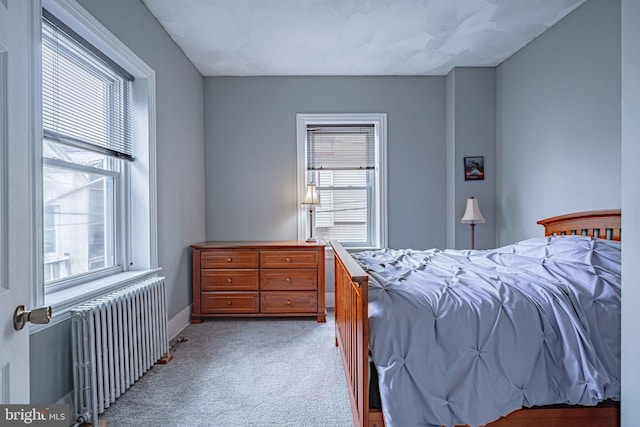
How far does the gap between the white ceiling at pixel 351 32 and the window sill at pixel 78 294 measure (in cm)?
197

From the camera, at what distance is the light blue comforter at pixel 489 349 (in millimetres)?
1352

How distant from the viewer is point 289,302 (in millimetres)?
3363

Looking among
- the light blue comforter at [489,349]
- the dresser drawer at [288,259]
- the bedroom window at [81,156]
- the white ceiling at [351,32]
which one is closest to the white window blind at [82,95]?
the bedroom window at [81,156]

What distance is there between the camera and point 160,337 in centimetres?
245

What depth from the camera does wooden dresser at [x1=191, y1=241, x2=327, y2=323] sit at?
3.35 metres

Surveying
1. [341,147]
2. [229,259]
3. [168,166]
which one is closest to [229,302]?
[229,259]

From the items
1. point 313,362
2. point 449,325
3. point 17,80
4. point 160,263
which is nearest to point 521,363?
point 449,325

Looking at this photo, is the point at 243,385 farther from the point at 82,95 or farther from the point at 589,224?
the point at 589,224

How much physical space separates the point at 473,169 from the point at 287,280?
7.45ft

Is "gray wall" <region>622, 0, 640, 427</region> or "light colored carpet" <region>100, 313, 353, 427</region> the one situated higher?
"gray wall" <region>622, 0, 640, 427</region>

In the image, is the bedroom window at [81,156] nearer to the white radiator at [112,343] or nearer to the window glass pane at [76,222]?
the window glass pane at [76,222]

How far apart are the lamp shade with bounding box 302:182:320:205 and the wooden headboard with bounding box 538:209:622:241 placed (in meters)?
2.07

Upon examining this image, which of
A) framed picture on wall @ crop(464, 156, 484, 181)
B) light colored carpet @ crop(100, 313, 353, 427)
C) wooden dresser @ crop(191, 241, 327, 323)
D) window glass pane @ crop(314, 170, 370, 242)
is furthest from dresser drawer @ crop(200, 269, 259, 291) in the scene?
framed picture on wall @ crop(464, 156, 484, 181)

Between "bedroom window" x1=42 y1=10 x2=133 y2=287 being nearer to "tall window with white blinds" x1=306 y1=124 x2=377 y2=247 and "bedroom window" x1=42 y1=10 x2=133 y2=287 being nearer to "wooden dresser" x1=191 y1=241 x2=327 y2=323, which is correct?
"wooden dresser" x1=191 y1=241 x2=327 y2=323
